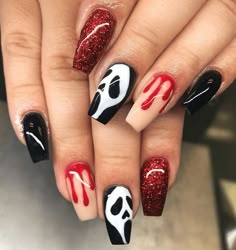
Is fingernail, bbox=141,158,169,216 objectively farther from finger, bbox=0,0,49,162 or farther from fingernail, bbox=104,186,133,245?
finger, bbox=0,0,49,162

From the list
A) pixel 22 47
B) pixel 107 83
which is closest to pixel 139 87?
pixel 107 83

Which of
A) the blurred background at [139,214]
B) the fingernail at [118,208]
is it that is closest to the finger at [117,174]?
the fingernail at [118,208]

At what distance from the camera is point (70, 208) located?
650mm

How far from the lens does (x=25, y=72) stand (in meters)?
0.59

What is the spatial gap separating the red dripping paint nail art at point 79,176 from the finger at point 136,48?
68 mm

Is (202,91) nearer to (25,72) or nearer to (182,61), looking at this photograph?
(182,61)

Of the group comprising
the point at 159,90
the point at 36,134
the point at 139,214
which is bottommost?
the point at 139,214

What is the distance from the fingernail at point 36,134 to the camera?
1.79ft

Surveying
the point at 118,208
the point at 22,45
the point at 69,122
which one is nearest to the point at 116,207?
the point at 118,208

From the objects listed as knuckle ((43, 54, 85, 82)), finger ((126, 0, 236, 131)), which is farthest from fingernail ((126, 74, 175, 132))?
knuckle ((43, 54, 85, 82))

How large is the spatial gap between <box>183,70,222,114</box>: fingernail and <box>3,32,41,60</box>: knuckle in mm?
215

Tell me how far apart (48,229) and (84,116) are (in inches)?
7.3

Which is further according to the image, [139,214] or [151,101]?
[139,214]

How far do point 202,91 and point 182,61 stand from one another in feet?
0.15
